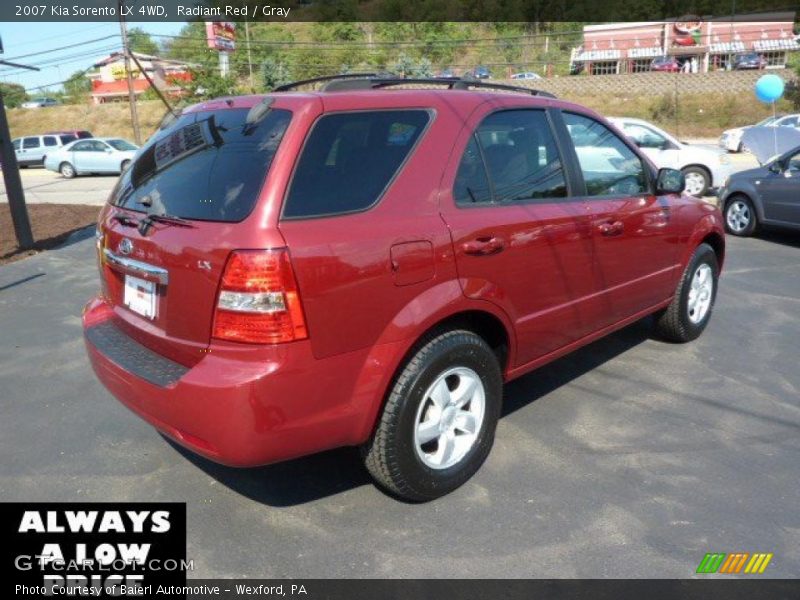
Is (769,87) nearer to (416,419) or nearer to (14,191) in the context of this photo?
(14,191)

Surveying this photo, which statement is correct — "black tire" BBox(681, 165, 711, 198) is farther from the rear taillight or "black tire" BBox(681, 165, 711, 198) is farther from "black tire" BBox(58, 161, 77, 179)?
"black tire" BBox(58, 161, 77, 179)

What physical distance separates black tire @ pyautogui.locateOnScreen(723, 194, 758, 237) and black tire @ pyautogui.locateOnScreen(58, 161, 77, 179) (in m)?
24.0

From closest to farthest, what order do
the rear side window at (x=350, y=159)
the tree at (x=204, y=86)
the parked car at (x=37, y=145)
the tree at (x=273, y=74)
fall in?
the rear side window at (x=350, y=159), the parked car at (x=37, y=145), the tree at (x=204, y=86), the tree at (x=273, y=74)

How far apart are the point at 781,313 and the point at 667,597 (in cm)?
441

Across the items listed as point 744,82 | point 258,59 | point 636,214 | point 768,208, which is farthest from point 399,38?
point 636,214

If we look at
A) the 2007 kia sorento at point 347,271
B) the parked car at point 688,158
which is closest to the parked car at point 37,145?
the parked car at point 688,158

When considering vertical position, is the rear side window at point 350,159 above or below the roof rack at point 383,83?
below

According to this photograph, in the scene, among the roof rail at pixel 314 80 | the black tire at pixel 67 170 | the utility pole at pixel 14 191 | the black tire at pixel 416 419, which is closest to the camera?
the black tire at pixel 416 419

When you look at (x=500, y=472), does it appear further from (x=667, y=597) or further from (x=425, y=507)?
(x=667, y=597)

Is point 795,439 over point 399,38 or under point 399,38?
under

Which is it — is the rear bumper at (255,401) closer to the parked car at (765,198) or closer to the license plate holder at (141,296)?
the license plate holder at (141,296)

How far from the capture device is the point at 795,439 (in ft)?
11.9

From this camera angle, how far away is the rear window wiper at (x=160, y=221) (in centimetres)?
268

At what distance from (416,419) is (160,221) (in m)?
1.40
